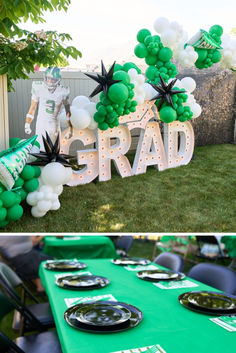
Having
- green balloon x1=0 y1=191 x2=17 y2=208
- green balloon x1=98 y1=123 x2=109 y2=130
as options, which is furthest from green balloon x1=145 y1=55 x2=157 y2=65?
green balloon x1=0 y1=191 x2=17 y2=208

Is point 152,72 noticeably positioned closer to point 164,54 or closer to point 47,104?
point 164,54

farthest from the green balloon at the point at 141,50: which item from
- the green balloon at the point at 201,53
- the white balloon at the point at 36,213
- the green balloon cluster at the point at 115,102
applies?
the white balloon at the point at 36,213

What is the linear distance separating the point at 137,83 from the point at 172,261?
10.1 ft

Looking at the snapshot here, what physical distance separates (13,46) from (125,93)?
161 centimetres

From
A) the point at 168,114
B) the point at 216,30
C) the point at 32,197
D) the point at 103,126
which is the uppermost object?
the point at 216,30

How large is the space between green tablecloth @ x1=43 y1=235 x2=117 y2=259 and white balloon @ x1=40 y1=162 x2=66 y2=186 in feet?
2.95

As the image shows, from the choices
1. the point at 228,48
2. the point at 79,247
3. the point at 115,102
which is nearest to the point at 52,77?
the point at 115,102

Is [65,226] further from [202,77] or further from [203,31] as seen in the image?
[202,77]

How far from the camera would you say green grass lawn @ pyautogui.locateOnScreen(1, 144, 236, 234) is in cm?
438

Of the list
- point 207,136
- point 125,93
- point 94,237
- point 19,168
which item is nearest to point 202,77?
point 207,136

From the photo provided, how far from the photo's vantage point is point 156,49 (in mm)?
6332

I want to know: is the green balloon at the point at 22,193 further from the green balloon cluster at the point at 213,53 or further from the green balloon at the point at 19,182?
the green balloon cluster at the point at 213,53

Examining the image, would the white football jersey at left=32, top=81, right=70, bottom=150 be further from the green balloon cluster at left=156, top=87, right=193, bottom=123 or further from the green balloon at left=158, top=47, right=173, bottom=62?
the green balloon at left=158, top=47, right=173, bottom=62

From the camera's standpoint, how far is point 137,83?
5625mm
